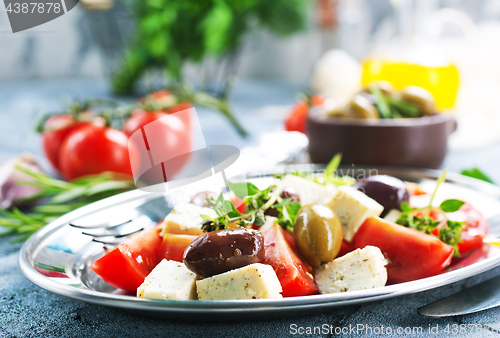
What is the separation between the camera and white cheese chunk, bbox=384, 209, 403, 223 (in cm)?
54

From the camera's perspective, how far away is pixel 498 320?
17.3 inches

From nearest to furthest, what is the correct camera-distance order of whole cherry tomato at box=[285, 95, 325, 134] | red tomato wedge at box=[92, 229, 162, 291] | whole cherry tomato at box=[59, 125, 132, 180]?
red tomato wedge at box=[92, 229, 162, 291]
whole cherry tomato at box=[59, 125, 132, 180]
whole cherry tomato at box=[285, 95, 325, 134]

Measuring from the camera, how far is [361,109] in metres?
0.93

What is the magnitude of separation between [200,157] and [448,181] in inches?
14.5

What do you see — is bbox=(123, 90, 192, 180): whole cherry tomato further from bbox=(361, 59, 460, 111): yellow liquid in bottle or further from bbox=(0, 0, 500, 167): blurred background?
bbox=(361, 59, 460, 111): yellow liquid in bottle

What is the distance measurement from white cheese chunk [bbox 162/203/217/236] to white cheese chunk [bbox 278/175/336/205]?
0.11 metres

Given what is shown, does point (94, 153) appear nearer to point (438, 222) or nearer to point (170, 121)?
point (170, 121)

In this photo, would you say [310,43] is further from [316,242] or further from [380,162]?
[316,242]

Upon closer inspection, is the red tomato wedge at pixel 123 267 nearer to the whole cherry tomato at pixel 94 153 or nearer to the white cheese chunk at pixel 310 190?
the white cheese chunk at pixel 310 190

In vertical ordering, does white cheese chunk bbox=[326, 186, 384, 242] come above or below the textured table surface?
above

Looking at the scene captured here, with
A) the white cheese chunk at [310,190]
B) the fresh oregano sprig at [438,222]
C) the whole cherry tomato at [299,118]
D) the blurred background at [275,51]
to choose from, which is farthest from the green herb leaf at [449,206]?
the whole cherry tomato at [299,118]

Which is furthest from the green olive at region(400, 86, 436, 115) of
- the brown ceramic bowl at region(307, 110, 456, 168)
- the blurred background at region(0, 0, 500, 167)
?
the blurred background at region(0, 0, 500, 167)

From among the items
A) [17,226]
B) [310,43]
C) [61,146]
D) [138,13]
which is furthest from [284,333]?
[310,43]

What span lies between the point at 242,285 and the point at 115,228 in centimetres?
24
